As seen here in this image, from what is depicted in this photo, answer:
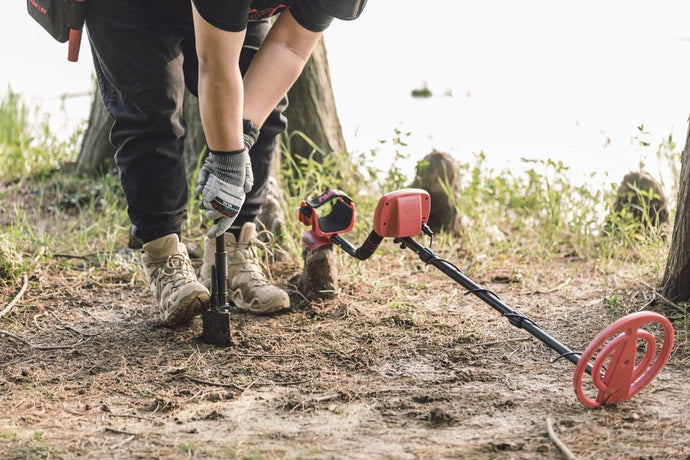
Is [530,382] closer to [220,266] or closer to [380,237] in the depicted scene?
[380,237]

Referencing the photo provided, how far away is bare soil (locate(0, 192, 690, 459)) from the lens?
1981 mm

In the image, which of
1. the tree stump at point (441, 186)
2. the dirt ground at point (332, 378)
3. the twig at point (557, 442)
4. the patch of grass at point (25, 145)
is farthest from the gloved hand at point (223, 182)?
the patch of grass at point (25, 145)

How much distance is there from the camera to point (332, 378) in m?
2.44

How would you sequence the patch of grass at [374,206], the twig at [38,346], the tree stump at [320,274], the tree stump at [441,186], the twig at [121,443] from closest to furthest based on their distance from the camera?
the twig at [121,443], the twig at [38,346], the tree stump at [320,274], the patch of grass at [374,206], the tree stump at [441,186]

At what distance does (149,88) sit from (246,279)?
83 cm

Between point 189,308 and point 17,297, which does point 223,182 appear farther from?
point 17,297

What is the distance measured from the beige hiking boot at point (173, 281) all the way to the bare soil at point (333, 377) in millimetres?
93

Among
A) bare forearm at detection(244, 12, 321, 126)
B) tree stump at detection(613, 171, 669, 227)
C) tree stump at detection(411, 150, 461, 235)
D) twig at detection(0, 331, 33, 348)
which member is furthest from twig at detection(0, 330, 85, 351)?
tree stump at detection(613, 171, 669, 227)

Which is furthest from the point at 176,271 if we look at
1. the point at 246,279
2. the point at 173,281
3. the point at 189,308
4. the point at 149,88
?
the point at 149,88

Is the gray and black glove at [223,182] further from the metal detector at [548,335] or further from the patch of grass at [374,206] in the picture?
the patch of grass at [374,206]

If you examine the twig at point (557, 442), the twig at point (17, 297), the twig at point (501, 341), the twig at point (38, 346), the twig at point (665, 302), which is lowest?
the twig at point (38, 346)

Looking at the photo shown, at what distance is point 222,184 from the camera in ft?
8.01

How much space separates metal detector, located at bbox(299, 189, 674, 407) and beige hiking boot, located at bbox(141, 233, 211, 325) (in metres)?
0.47

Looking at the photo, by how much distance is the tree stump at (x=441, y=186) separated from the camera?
13.2 ft
